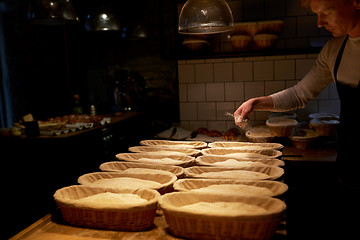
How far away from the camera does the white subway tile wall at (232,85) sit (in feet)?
10.8

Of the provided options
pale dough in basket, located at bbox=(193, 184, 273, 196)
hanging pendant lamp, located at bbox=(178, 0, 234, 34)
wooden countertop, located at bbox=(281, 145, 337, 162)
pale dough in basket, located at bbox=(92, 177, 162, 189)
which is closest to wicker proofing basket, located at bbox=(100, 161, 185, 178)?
pale dough in basket, located at bbox=(92, 177, 162, 189)

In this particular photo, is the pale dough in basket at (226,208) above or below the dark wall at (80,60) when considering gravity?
below

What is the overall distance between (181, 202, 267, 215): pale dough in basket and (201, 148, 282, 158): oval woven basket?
735mm

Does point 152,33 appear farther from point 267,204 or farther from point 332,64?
point 267,204

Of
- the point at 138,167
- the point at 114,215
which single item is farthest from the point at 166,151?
the point at 114,215

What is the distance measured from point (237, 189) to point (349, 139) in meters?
0.85

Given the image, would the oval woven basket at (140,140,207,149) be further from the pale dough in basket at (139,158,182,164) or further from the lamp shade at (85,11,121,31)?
the lamp shade at (85,11,121,31)

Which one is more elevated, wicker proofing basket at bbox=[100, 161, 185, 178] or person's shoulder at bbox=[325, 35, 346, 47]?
person's shoulder at bbox=[325, 35, 346, 47]

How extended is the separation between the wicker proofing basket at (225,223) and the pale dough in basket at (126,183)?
277 mm

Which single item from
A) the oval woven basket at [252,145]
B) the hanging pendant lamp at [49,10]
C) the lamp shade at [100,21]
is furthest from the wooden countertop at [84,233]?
the lamp shade at [100,21]

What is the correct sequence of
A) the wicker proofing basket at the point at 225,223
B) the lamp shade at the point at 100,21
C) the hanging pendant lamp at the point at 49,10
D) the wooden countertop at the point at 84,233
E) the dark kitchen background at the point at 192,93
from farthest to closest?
1. the dark kitchen background at the point at 192,93
2. the lamp shade at the point at 100,21
3. the hanging pendant lamp at the point at 49,10
4. the wooden countertop at the point at 84,233
5. the wicker proofing basket at the point at 225,223

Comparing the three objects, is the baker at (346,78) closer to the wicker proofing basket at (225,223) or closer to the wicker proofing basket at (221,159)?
the wicker proofing basket at (221,159)

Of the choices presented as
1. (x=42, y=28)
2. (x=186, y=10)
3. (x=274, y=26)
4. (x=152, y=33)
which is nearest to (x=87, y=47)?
(x=42, y=28)

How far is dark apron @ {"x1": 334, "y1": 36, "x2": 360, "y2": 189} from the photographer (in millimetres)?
1812
